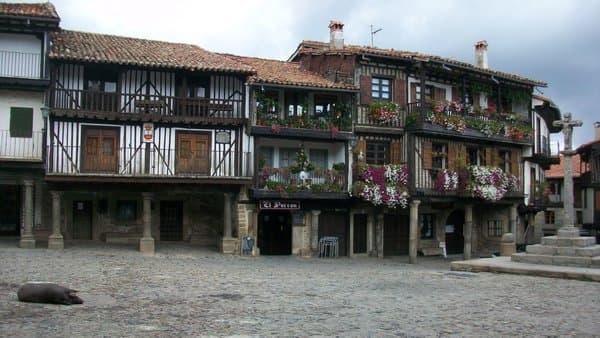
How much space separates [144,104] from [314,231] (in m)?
9.24

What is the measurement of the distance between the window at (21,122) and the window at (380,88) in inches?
581

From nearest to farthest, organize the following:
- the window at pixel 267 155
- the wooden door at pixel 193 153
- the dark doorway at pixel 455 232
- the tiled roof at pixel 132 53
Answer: the tiled roof at pixel 132 53 < the wooden door at pixel 193 153 < the window at pixel 267 155 < the dark doorway at pixel 455 232

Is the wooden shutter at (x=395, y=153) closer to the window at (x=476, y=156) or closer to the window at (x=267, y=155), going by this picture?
the window at (x=476, y=156)

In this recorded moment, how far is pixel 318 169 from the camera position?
27.6m

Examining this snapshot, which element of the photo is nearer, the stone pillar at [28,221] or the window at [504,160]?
the stone pillar at [28,221]

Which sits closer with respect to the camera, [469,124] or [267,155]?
[267,155]

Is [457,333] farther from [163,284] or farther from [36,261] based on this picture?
[36,261]

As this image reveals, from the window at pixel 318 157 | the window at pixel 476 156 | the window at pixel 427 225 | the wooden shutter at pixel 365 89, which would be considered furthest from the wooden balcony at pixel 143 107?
the window at pixel 476 156

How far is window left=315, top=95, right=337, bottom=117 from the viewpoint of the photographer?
28.4 meters

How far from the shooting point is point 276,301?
13.6 meters

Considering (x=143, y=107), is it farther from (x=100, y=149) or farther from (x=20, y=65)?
(x=20, y=65)

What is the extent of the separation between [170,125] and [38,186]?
595 centimetres

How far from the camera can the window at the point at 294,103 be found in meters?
27.9

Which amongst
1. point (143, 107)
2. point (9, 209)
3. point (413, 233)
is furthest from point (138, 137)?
point (413, 233)
